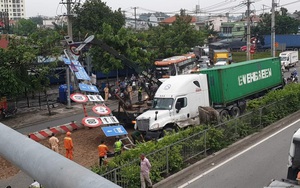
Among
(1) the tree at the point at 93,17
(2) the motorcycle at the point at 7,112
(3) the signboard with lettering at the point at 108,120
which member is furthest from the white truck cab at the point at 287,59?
(3) the signboard with lettering at the point at 108,120

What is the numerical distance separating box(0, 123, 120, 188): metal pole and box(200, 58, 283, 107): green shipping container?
61.2 feet

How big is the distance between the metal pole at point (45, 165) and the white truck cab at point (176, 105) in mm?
14577

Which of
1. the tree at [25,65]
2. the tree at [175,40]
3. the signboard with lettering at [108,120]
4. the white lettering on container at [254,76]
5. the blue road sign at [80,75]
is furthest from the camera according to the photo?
the tree at [175,40]

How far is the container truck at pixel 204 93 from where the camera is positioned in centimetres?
1706

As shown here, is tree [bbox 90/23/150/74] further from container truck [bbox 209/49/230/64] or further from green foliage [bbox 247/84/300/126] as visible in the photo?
container truck [bbox 209/49/230/64]

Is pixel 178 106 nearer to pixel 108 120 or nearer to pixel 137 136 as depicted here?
pixel 137 136

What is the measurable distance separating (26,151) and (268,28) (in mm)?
75998

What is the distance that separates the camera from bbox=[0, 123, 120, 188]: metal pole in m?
1.44

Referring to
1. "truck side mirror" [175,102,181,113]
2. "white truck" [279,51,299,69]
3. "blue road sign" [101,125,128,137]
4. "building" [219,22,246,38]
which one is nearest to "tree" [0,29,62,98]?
"blue road sign" [101,125,128,137]

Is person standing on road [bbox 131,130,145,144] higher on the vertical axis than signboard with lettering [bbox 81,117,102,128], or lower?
lower

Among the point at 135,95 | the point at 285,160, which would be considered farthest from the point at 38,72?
the point at 285,160

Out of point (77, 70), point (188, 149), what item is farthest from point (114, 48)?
point (188, 149)

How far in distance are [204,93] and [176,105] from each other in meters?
2.41

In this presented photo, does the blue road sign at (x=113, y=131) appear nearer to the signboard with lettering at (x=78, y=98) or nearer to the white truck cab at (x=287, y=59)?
the signboard with lettering at (x=78, y=98)
